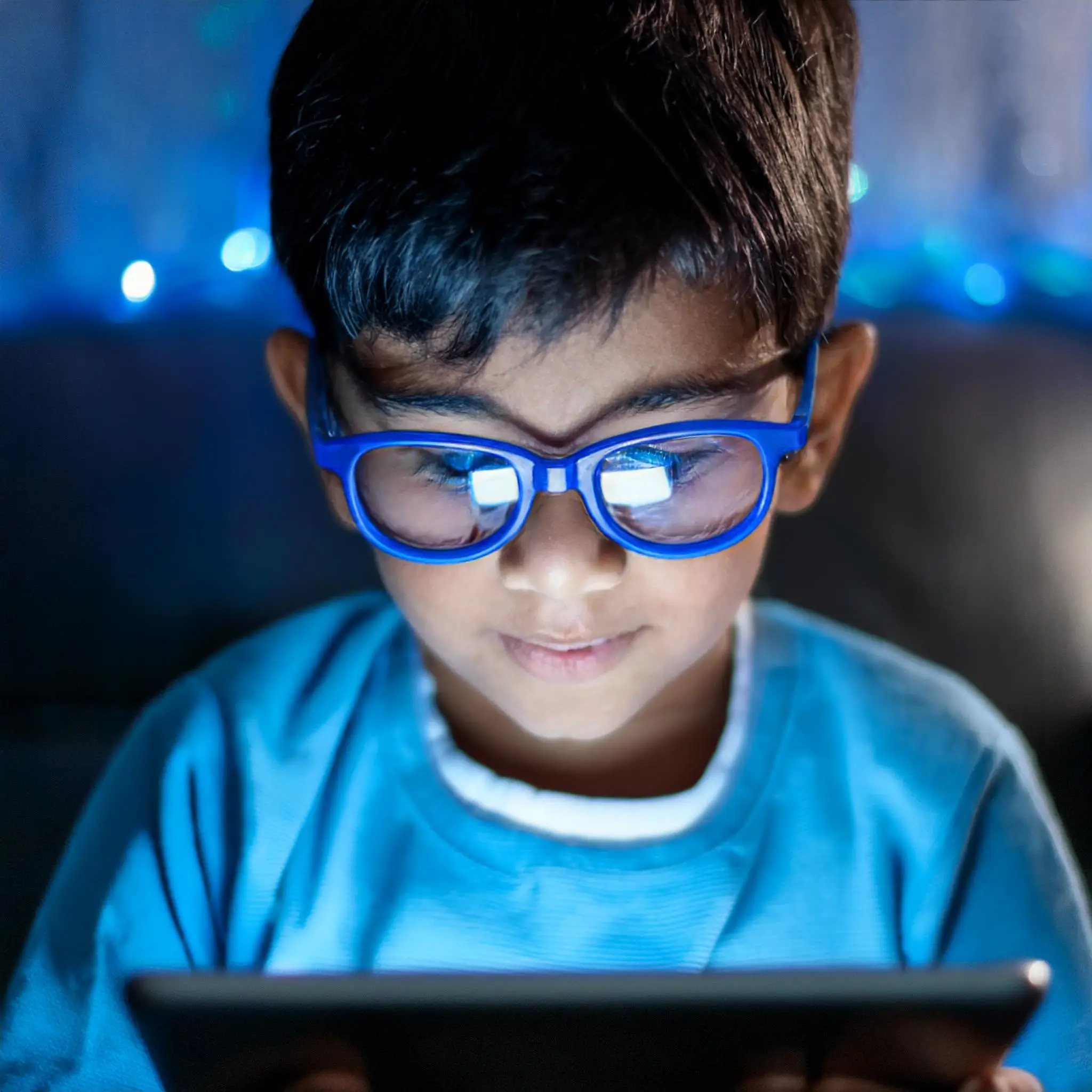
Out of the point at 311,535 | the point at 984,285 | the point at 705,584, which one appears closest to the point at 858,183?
the point at 984,285

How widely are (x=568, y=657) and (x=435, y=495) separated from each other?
144 millimetres

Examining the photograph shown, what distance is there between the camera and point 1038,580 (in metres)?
1.03

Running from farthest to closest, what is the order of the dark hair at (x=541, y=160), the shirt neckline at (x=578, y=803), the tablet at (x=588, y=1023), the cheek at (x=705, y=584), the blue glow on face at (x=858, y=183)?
the blue glow on face at (x=858, y=183)
the shirt neckline at (x=578, y=803)
the cheek at (x=705, y=584)
the dark hair at (x=541, y=160)
the tablet at (x=588, y=1023)

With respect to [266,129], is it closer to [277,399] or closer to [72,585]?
[277,399]

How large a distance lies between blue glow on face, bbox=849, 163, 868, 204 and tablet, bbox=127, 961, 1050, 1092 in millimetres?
637

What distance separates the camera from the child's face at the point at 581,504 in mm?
655

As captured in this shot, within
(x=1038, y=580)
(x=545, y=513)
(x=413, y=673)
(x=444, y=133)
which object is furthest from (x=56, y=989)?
(x=1038, y=580)

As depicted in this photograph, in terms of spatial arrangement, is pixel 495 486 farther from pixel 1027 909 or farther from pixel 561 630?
pixel 1027 909

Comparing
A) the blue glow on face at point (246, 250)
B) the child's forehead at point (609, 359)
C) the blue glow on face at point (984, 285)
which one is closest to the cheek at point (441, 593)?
the child's forehead at point (609, 359)

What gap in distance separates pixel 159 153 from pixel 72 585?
0.35m

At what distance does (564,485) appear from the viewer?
0.66 meters

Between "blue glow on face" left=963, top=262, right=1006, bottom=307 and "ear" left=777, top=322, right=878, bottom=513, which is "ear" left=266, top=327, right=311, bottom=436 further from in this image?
"blue glow on face" left=963, top=262, right=1006, bottom=307

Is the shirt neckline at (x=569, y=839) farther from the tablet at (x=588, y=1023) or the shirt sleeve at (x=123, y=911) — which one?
the tablet at (x=588, y=1023)

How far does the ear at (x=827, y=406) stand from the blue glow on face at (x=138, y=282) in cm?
55
